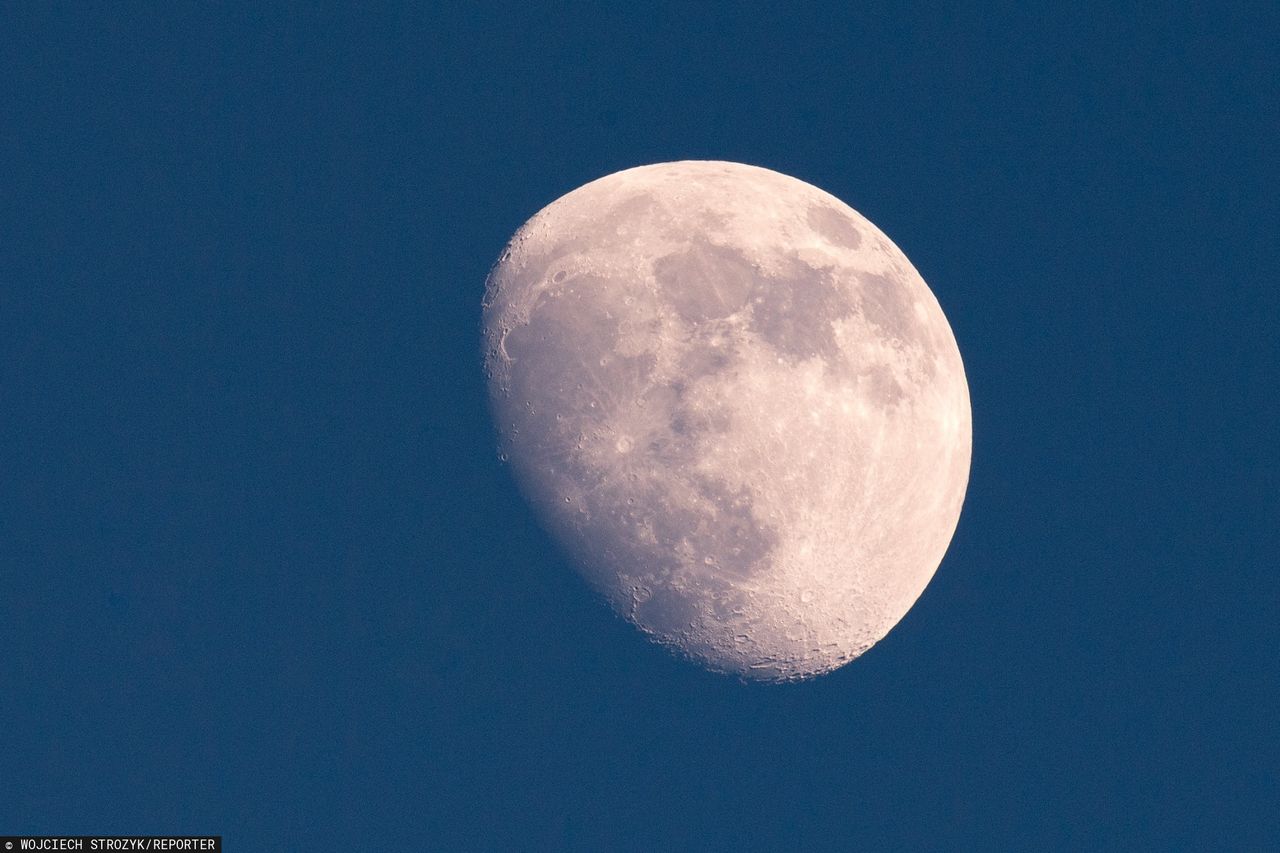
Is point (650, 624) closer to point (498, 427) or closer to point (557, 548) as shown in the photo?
point (557, 548)

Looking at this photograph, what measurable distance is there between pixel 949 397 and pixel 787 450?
3077 mm

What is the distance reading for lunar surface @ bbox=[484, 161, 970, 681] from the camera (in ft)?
46.6

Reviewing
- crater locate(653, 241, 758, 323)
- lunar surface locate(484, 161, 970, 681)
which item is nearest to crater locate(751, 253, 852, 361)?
lunar surface locate(484, 161, 970, 681)

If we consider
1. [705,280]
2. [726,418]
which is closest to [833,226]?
[705,280]

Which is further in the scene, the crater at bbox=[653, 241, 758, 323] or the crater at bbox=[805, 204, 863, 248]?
the crater at bbox=[805, 204, 863, 248]

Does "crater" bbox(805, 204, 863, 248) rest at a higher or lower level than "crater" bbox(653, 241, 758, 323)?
higher

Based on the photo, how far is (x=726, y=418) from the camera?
1409 centimetres

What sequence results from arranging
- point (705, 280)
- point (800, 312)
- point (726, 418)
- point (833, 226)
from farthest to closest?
1. point (833, 226)
2. point (800, 312)
3. point (705, 280)
4. point (726, 418)

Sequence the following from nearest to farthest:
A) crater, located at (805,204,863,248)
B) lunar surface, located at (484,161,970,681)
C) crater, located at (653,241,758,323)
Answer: lunar surface, located at (484,161,970,681) < crater, located at (653,241,758,323) < crater, located at (805,204,863,248)

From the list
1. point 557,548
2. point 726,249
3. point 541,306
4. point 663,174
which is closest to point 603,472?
point 557,548

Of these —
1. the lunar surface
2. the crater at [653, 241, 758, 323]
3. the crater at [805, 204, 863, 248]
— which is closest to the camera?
the lunar surface

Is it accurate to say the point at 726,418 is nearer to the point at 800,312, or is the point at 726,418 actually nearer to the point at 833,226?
the point at 800,312

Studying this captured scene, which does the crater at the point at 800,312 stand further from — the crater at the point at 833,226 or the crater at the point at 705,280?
the crater at the point at 833,226

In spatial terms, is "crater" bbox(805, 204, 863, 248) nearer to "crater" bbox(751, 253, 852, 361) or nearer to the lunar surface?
the lunar surface
